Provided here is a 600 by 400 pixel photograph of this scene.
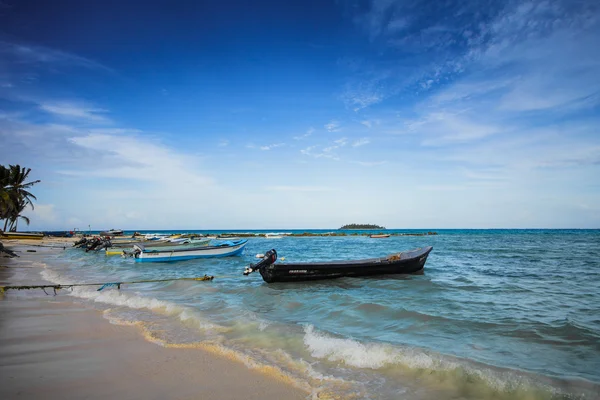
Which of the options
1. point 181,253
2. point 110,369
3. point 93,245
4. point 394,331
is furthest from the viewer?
point 93,245

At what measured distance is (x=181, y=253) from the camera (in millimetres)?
26219

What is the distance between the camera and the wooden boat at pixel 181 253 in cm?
2541

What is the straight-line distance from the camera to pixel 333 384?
15.7 ft

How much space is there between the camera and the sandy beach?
4.43m

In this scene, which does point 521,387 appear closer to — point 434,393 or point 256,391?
point 434,393

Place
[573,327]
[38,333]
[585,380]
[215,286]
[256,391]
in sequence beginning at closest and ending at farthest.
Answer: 1. [256,391]
2. [585,380]
3. [38,333]
4. [573,327]
5. [215,286]

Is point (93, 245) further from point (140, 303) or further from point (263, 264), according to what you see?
point (140, 303)

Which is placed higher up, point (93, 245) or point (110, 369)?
point (93, 245)

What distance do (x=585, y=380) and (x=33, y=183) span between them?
6737 cm

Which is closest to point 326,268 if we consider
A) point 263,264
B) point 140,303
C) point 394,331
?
point 263,264

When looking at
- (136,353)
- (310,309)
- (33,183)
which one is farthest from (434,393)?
(33,183)

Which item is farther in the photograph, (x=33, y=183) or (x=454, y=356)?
(x=33, y=183)

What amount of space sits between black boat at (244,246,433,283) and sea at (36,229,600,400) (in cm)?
53

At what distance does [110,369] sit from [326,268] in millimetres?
11214
